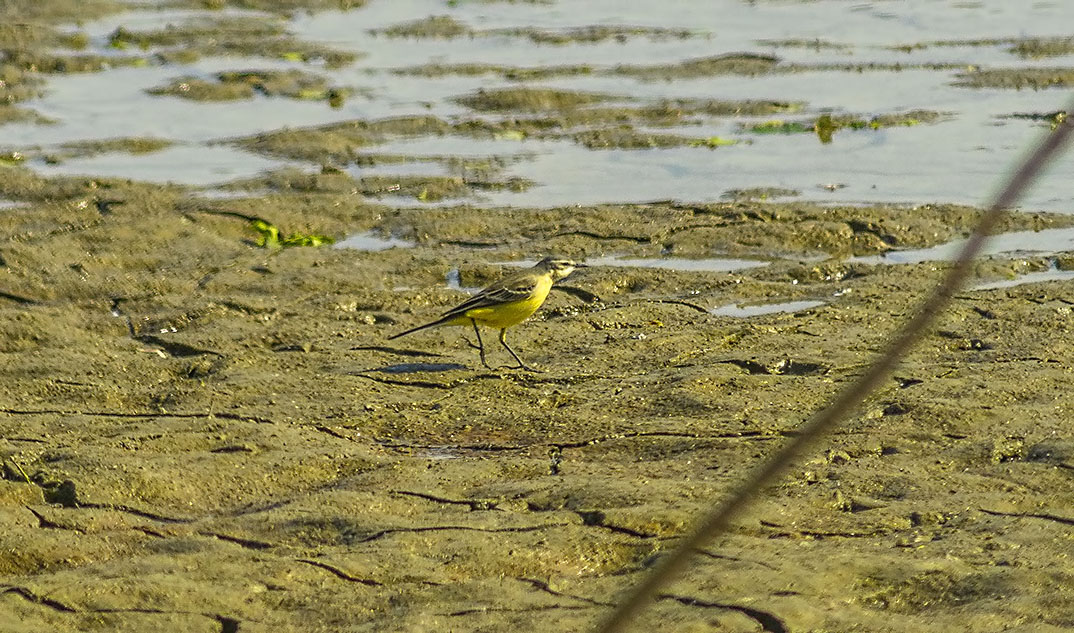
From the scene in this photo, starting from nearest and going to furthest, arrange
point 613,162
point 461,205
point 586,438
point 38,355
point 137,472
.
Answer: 1. point 137,472
2. point 586,438
3. point 38,355
4. point 461,205
5. point 613,162

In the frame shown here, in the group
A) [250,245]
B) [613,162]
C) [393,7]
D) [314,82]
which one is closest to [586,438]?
[250,245]

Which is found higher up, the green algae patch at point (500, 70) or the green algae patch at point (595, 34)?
the green algae patch at point (595, 34)

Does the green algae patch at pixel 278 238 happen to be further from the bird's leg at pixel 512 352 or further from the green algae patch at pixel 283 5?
the green algae patch at pixel 283 5

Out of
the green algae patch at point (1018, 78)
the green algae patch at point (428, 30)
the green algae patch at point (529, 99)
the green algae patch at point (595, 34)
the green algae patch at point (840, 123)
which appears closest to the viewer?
the green algae patch at point (840, 123)

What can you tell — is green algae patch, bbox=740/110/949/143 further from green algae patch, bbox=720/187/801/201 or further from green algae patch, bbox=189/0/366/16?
green algae patch, bbox=189/0/366/16

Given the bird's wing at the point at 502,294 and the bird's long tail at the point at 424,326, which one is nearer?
the bird's wing at the point at 502,294

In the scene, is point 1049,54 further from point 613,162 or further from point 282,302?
point 282,302

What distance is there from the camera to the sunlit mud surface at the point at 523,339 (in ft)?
16.4

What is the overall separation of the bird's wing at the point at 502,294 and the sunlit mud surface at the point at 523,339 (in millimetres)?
357

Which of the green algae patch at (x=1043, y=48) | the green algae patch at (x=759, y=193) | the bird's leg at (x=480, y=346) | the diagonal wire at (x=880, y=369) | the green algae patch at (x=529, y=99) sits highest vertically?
the diagonal wire at (x=880, y=369)

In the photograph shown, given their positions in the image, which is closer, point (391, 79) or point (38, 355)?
point (38, 355)

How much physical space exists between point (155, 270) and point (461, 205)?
2395 mm

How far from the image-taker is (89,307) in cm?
905

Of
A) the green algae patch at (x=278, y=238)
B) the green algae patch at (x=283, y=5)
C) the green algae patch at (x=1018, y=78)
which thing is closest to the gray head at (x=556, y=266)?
the green algae patch at (x=278, y=238)
